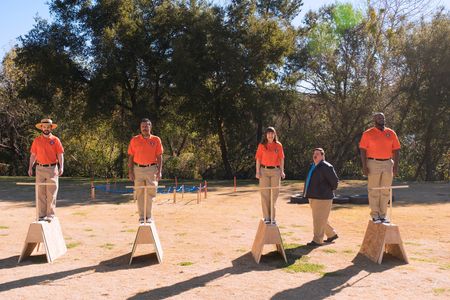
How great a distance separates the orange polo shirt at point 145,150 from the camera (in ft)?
26.5

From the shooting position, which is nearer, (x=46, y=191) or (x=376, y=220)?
(x=376, y=220)

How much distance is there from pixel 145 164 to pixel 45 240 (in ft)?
6.36

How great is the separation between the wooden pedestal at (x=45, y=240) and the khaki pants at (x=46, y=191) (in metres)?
0.28

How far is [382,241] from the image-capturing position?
7.50 metres

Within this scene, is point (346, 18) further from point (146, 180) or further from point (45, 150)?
point (45, 150)

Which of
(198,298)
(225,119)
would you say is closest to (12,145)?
(225,119)

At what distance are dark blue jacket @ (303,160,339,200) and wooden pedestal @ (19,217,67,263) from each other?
14.6ft

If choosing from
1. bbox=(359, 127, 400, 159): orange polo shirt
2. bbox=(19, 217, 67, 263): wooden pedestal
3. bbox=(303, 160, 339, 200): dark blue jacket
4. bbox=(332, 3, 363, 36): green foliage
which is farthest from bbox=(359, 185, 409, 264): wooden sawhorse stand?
bbox=(332, 3, 363, 36): green foliage

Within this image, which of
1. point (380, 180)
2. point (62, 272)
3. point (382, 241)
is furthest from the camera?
point (380, 180)

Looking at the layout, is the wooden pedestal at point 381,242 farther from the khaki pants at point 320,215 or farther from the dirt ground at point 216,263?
the khaki pants at point 320,215

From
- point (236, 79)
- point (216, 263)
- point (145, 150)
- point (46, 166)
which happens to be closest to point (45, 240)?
point (46, 166)

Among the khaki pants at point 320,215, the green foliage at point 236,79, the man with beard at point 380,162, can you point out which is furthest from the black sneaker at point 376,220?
the green foliage at point 236,79

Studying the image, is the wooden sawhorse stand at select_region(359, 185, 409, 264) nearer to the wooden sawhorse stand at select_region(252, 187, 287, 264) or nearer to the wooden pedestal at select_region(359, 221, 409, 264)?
the wooden pedestal at select_region(359, 221, 409, 264)

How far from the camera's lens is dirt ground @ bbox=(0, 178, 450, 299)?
19.8 ft
